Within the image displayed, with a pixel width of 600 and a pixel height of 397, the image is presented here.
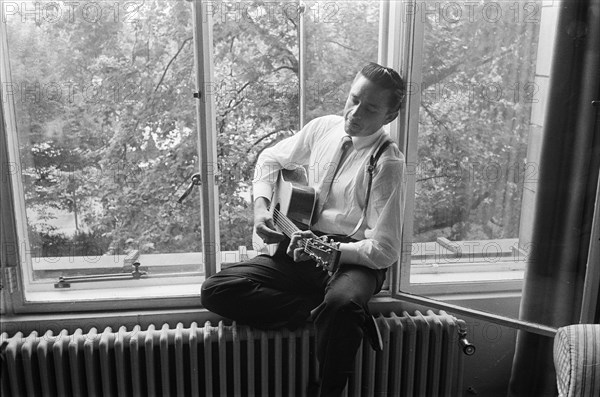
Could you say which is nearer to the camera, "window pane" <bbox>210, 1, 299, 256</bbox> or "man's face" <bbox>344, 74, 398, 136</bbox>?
"man's face" <bbox>344, 74, 398, 136</bbox>

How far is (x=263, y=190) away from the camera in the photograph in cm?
205

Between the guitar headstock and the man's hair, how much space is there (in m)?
0.50

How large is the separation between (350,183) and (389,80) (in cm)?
35

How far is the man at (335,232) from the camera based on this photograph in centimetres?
181

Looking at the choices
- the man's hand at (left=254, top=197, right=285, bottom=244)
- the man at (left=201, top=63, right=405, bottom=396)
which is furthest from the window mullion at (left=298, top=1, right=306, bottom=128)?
the man's hand at (left=254, top=197, right=285, bottom=244)

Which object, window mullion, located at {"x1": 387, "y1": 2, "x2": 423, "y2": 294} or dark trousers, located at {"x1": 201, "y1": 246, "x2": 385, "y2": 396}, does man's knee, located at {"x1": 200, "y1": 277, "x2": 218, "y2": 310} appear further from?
window mullion, located at {"x1": 387, "y1": 2, "x2": 423, "y2": 294}

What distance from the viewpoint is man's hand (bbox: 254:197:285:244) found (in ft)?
6.39

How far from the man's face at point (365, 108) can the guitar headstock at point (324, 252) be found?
0.39 m

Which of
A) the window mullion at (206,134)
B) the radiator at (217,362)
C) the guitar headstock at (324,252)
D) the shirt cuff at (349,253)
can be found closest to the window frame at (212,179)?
the window mullion at (206,134)

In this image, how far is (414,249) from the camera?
2.18 m

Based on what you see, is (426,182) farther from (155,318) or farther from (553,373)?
(155,318)

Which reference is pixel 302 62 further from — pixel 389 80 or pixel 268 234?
pixel 268 234

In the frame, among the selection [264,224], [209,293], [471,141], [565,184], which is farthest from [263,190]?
[565,184]

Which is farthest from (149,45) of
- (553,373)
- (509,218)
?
(553,373)
